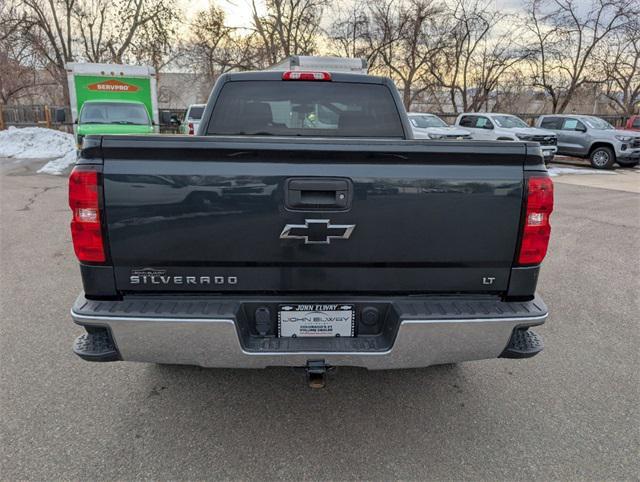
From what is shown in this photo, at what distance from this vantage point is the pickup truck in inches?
86.4

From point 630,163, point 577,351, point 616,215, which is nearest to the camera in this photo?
point 577,351

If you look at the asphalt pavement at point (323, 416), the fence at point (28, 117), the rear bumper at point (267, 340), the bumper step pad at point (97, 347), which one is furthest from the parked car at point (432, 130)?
the bumper step pad at point (97, 347)

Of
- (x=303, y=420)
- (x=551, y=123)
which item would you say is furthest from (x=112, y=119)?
(x=551, y=123)

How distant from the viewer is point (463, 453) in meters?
2.57

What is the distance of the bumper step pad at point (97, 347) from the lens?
2.35 metres

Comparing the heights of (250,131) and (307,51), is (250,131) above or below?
below

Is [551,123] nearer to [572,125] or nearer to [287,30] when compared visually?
[572,125]

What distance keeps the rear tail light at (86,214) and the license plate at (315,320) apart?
0.97 m

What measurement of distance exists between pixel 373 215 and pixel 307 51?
3150 centimetres

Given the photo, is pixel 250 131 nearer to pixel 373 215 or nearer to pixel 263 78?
pixel 263 78

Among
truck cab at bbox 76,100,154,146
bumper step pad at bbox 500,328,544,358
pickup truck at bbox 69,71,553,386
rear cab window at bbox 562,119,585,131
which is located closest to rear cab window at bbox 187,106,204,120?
truck cab at bbox 76,100,154,146

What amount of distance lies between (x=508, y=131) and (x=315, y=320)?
1760cm

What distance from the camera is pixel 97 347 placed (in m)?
2.40

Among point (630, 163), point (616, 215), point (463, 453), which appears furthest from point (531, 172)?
point (630, 163)
